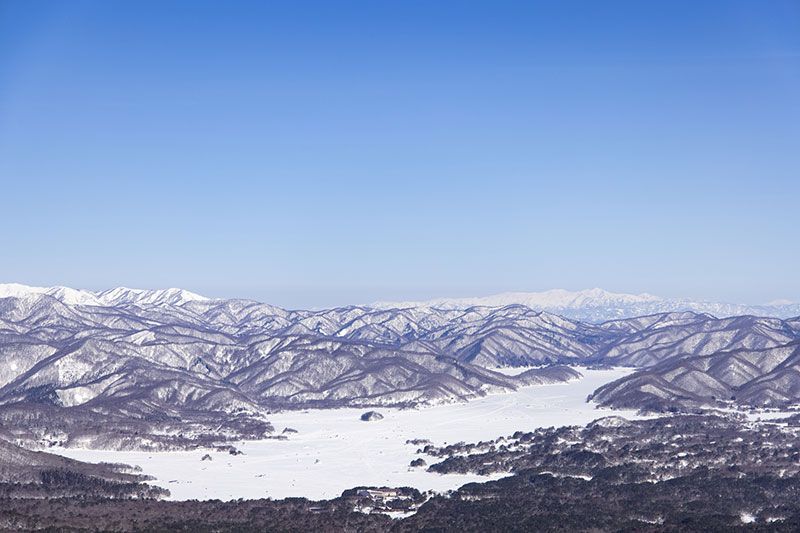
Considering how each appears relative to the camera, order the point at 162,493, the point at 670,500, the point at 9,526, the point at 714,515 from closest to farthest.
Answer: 1. the point at 9,526
2. the point at 714,515
3. the point at 670,500
4. the point at 162,493

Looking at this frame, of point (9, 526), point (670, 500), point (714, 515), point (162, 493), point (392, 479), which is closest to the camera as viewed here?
point (9, 526)

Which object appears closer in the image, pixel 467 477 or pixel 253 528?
pixel 253 528

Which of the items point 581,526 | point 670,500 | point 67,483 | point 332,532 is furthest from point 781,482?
point 67,483

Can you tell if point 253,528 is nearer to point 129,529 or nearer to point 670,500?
point 129,529

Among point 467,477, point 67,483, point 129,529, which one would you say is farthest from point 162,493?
point 467,477

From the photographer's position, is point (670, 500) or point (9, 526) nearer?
point (9, 526)

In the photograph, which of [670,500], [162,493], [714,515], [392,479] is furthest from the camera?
[392,479]

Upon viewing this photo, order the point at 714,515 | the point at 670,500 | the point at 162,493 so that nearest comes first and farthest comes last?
the point at 714,515
the point at 670,500
the point at 162,493

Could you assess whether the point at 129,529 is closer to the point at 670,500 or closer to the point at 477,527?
the point at 477,527
